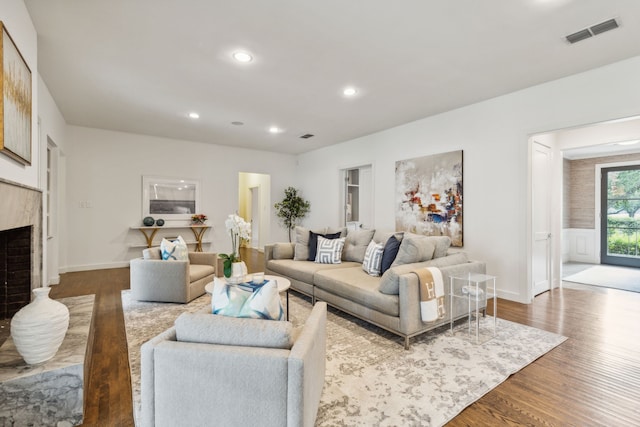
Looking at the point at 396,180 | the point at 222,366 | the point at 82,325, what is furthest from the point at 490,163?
the point at 82,325

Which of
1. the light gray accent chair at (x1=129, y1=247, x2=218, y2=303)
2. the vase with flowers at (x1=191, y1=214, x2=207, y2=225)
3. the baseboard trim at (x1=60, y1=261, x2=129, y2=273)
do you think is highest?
the vase with flowers at (x1=191, y1=214, x2=207, y2=225)

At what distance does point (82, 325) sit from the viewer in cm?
227

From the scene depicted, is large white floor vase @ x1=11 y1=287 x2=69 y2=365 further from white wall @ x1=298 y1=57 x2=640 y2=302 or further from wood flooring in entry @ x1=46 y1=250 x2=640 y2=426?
white wall @ x1=298 y1=57 x2=640 y2=302

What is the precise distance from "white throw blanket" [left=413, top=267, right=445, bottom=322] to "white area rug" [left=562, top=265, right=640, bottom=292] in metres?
3.99

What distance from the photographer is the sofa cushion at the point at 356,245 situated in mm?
4188

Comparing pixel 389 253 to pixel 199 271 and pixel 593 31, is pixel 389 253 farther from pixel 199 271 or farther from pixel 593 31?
pixel 593 31

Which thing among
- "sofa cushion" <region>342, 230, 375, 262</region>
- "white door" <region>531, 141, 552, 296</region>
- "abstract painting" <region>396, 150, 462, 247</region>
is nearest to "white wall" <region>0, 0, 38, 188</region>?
"sofa cushion" <region>342, 230, 375, 262</region>

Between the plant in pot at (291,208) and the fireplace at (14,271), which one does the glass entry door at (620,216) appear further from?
the fireplace at (14,271)

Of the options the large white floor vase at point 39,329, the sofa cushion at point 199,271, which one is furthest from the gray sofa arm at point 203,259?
the large white floor vase at point 39,329

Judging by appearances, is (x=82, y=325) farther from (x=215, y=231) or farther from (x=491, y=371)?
(x=215, y=231)

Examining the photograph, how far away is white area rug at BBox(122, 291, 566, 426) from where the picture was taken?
1.78m

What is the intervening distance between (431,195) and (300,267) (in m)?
2.43

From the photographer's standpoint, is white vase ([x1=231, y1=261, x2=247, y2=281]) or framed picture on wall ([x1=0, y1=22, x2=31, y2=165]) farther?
white vase ([x1=231, y1=261, x2=247, y2=281])

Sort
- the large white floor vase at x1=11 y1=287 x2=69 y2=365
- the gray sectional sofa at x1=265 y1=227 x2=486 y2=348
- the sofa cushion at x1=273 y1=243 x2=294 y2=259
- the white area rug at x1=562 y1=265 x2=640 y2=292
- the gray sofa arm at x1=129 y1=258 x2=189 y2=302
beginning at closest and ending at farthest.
→ the large white floor vase at x1=11 y1=287 x2=69 y2=365 < the gray sectional sofa at x1=265 y1=227 x2=486 y2=348 < the gray sofa arm at x1=129 y1=258 x2=189 y2=302 < the sofa cushion at x1=273 y1=243 x2=294 y2=259 < the white area rug at x1=562 y1=265 x2=640 y2=292
